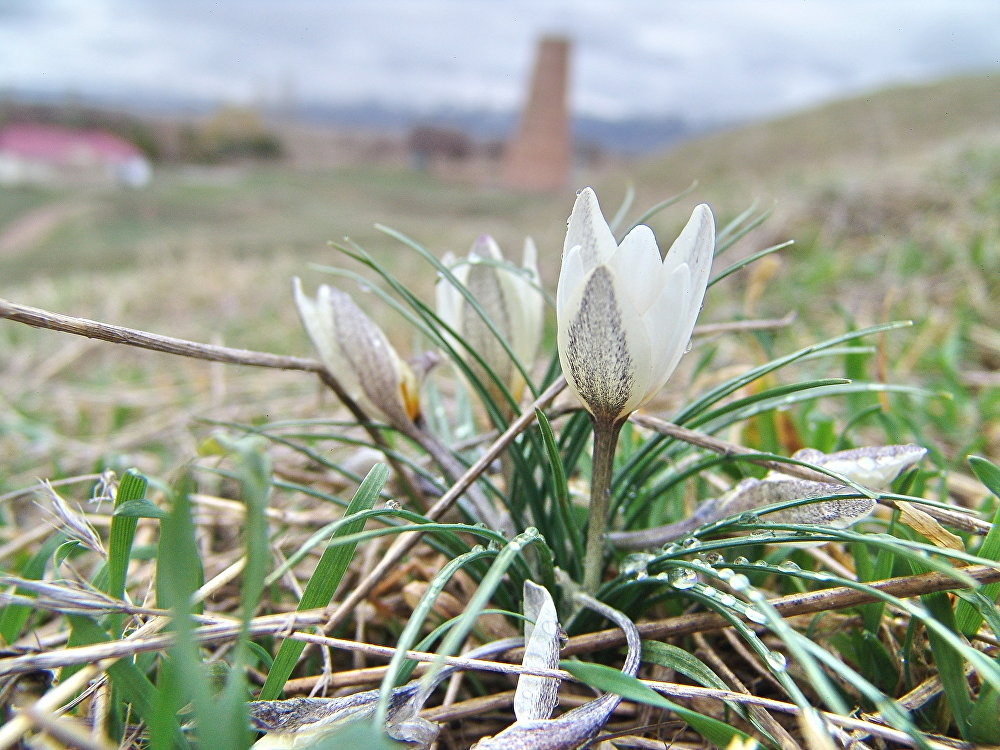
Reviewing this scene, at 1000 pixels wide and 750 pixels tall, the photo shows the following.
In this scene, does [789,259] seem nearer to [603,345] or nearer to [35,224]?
[603,345]

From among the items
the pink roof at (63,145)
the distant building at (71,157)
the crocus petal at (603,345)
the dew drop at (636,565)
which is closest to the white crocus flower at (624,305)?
the crocus petal at (603,345)

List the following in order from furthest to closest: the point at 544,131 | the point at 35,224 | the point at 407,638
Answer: the point at 544,131 < the point at 35,224 < the point at 407,638

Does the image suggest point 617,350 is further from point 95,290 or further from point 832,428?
point 95,290

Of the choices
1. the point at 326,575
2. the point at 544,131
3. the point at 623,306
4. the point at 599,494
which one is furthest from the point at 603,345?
the point at 544,131

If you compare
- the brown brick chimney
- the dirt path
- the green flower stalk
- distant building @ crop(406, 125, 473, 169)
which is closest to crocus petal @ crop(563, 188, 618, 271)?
the green flower stalk

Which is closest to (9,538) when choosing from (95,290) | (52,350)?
(52,350)

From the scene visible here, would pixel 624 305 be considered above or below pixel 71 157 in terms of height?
below

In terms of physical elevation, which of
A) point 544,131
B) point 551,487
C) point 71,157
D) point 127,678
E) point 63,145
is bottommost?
point 127,678

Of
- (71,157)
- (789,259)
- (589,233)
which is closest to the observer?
(589,233)
